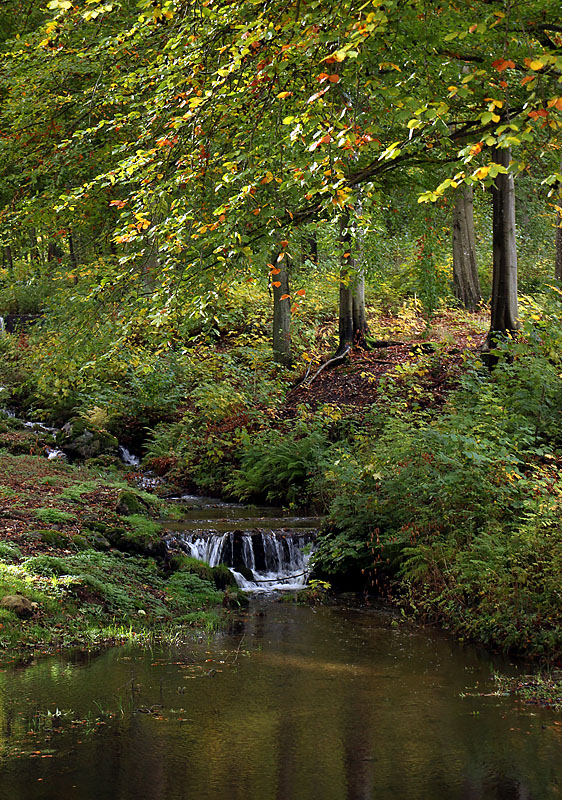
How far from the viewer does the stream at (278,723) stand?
4527 mm

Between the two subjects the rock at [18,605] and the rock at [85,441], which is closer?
the rock at [18,605]

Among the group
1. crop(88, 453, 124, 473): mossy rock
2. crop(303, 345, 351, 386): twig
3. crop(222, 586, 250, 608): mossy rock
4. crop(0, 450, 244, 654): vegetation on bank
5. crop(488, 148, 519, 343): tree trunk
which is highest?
crop(488, 148, 519, 343): tree trunk

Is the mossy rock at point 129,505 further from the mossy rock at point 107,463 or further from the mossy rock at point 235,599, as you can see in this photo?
the mossy rock at point 107,463

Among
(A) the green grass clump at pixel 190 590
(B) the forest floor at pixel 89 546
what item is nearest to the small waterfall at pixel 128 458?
(B) the forest floor at pixel 89 546

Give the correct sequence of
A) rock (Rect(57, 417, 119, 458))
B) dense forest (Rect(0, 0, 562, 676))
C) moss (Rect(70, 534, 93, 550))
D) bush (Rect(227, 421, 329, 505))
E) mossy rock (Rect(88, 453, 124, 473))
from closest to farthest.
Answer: dense forest (Rect(0, 0, 562, 676)) → moss (Rect(70, 534, 93, 550)) → bush (Rect(227, 421, 329, 505)) → mossy rock (Rect(88, 453, 124, 473)) → rock (Rect(57, 417, 119, 458))

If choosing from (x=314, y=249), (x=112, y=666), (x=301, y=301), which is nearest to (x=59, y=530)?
(x=112, y=666)

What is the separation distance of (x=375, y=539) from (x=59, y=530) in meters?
3.92

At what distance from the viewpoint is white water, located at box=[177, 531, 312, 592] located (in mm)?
11234

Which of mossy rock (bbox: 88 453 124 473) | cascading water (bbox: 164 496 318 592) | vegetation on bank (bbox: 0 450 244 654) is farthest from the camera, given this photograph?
mossy rock (bbox: 88 453 124 473)

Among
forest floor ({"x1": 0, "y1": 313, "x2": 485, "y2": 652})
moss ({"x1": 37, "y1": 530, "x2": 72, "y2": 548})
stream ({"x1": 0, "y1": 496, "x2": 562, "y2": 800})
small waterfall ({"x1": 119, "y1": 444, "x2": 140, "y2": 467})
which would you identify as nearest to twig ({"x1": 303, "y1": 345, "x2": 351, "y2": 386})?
forest floor ({"x1": 0, "y1": 313, "x2": 485, "y2": 652})

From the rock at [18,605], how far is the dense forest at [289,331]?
10 cm

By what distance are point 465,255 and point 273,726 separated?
54.7ft

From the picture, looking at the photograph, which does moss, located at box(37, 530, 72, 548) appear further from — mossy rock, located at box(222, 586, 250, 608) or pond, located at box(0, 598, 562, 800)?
pond, located at box(0, 598, 562, 800)

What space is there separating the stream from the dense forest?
3.18ft
